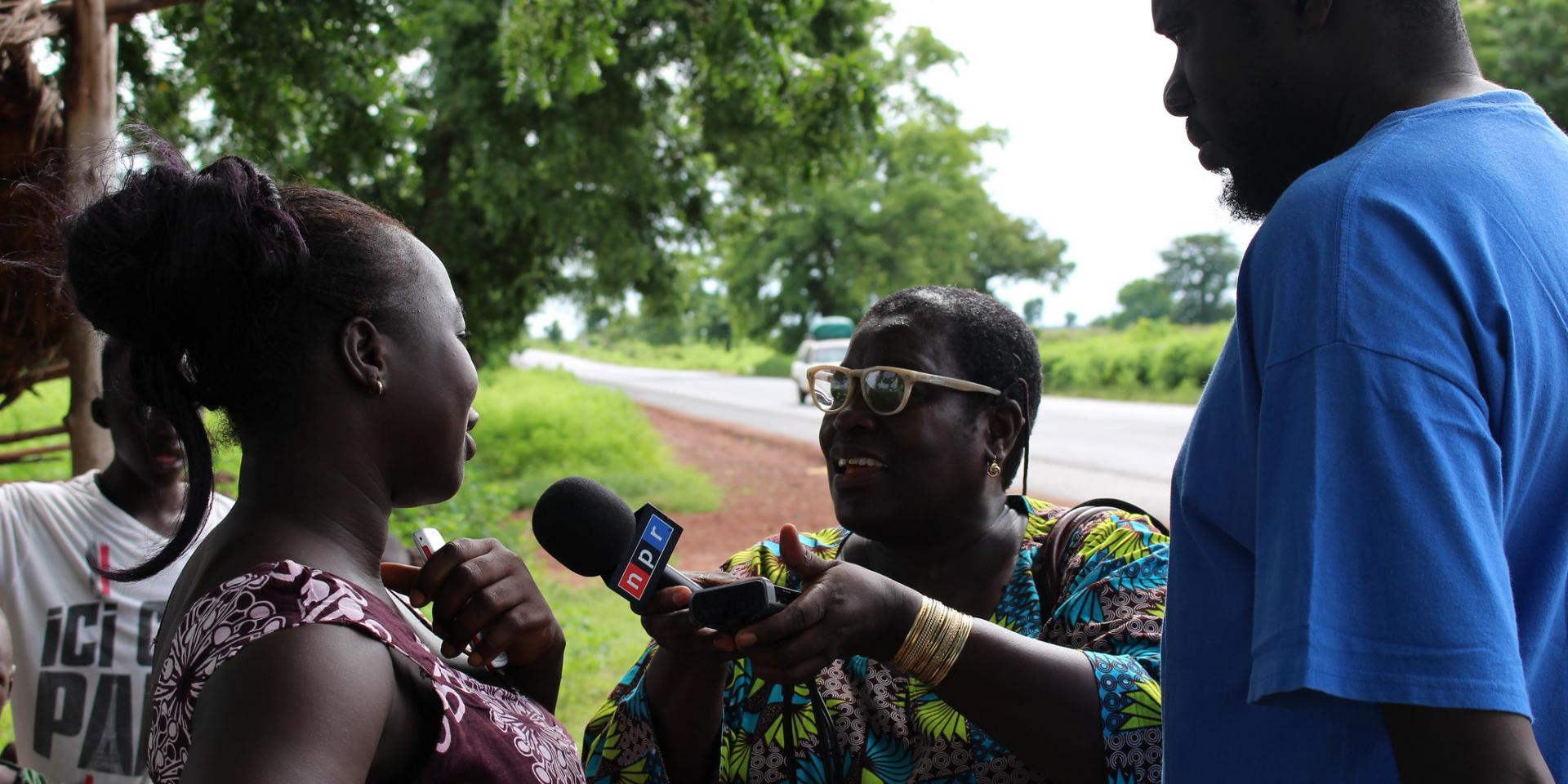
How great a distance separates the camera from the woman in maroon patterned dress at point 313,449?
1.44 meters

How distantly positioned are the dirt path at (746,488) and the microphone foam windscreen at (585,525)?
5036mm

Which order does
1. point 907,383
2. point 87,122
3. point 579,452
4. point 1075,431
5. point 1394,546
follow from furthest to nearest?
1. point 1075,431
2. point 579,452
3. point 87,122
4. point 907,383
5. point 1394,546

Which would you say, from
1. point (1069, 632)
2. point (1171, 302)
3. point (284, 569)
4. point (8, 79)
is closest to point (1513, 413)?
point (1069, 632)

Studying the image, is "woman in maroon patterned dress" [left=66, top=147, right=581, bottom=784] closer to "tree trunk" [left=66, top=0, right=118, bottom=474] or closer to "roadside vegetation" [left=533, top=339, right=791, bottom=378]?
"tree trunk" [left=66, top=0, right=118, bottom=474]

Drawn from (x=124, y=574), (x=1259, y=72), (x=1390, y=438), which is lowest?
(x=124, y=574)

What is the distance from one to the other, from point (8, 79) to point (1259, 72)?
4.61 metres

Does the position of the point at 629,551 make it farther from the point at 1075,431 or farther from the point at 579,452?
the point at 1075,431

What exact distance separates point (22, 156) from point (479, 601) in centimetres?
259

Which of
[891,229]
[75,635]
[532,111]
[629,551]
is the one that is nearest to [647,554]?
[629,551]

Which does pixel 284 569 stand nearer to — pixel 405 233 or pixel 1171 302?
pixel 405 233

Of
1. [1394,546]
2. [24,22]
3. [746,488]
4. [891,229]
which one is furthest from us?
[891,229]

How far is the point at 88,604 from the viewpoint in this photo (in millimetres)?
3076

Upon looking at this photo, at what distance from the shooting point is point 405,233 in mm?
1788

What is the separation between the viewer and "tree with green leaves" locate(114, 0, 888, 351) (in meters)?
7.24
